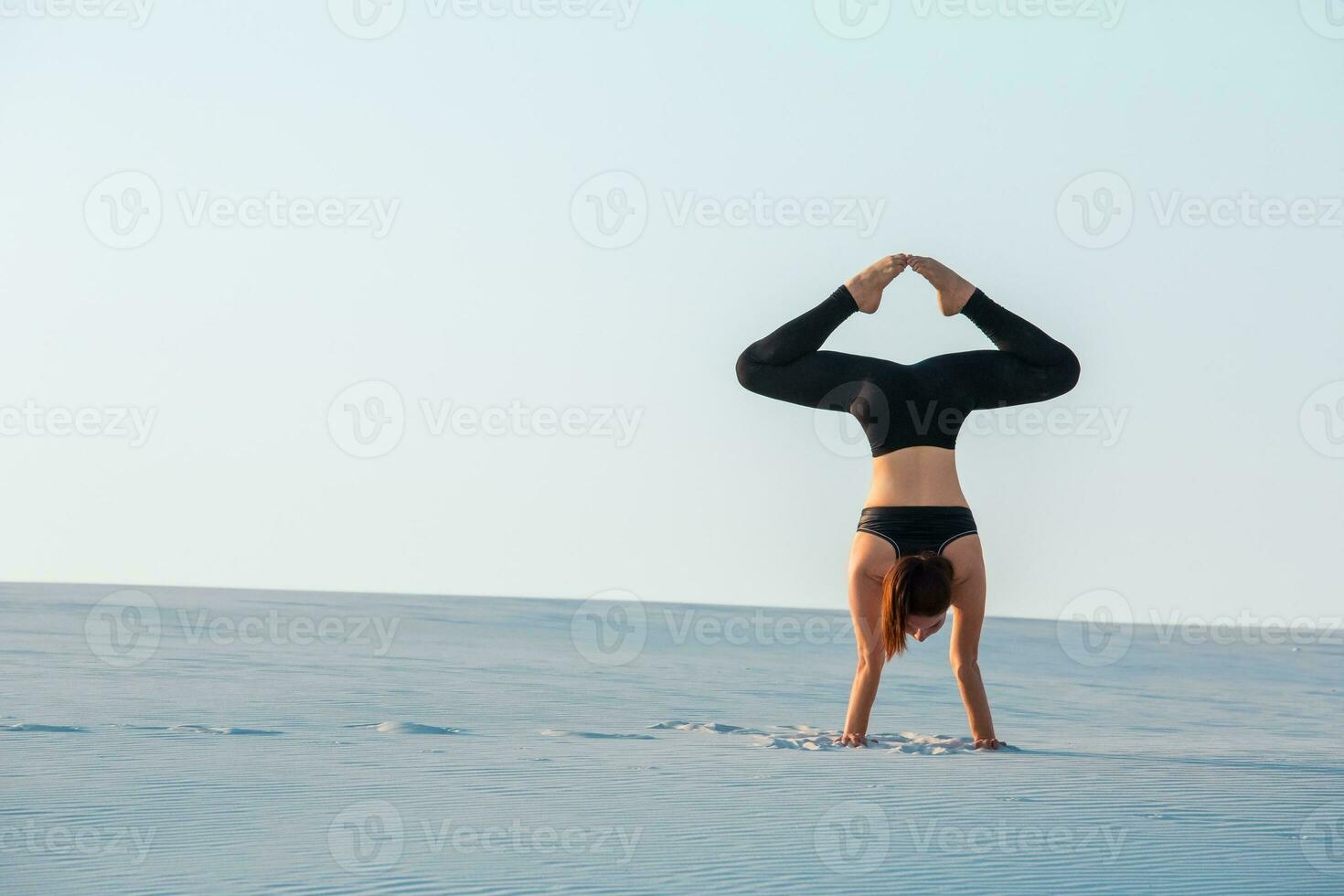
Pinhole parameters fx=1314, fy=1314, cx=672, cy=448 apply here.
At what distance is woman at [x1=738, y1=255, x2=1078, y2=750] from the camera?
574 centimetres

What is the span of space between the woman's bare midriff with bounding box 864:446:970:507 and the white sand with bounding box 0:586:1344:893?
3.66 feet

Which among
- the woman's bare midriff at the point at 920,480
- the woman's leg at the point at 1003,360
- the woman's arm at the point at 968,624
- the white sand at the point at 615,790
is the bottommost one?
the white sand at the point at 615,790

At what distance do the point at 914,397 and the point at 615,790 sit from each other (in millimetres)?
2189

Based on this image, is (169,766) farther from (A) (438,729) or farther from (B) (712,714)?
(B) (712,714)

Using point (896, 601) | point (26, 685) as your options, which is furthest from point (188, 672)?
point (896, 601)

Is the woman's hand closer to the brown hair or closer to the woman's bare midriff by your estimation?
the brown hair

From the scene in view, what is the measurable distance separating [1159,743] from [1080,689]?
509cm

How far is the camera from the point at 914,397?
5777mm

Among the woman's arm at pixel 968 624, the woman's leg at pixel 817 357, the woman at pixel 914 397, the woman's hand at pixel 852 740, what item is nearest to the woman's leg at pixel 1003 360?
the woman at pixel 914 397

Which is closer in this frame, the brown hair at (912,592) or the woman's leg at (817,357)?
the brown hair at (912,592)

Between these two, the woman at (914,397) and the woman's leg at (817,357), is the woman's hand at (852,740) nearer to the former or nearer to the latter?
the woman at (914,397)

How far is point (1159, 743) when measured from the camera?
702 cm

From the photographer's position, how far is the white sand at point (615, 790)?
3.66 meters

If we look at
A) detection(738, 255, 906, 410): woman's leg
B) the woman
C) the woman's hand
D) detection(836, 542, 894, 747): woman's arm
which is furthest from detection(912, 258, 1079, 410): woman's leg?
the woman's hand
